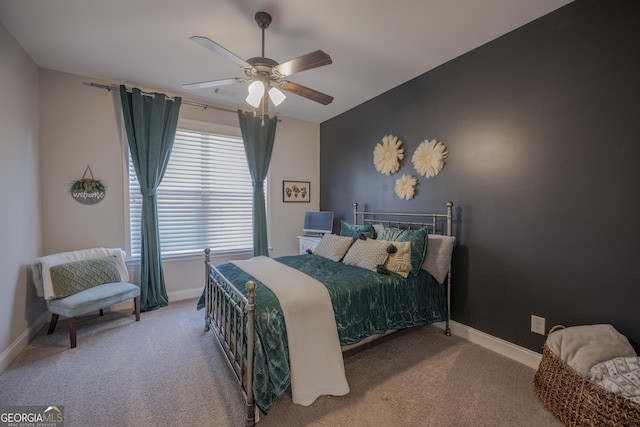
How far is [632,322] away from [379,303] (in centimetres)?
165

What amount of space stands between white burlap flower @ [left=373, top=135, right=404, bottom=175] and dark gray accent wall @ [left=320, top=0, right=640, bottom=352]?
0.80ft

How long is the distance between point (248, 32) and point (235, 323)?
2.39 m

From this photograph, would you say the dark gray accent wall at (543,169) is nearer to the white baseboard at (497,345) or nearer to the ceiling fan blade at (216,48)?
the white baseboard at (497,345)

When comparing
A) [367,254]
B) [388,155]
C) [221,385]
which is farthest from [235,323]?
[388,155]

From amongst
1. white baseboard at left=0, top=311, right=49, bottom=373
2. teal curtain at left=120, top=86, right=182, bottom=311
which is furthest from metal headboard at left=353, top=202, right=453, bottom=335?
white baseboard at left=0, top=311, right=49, bottom=373

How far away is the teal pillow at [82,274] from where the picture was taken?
2580mm

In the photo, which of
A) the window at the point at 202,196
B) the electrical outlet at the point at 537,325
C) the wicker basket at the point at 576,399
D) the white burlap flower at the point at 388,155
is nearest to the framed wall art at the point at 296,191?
the window at the point at 202,196

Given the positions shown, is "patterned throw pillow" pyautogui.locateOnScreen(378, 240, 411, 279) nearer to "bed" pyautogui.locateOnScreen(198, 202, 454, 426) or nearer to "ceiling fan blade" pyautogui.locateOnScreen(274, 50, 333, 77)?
"bed" pyautogui.locateOnScreen(198, 202, 454, 426)

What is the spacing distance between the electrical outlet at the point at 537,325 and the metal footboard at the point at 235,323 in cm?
228

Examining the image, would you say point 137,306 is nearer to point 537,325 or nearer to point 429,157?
point 429,157

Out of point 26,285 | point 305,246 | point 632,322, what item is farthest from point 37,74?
point 632,322

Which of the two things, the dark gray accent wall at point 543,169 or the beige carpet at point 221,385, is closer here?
the beige carpet at point 221,385

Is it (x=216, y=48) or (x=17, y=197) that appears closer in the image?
(x=216, y=48)

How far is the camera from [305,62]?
1.92 m
